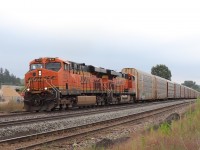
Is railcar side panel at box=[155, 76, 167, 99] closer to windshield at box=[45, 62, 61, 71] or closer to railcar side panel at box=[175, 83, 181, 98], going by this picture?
railcar side panel at box=[175, 83, 181, 98]

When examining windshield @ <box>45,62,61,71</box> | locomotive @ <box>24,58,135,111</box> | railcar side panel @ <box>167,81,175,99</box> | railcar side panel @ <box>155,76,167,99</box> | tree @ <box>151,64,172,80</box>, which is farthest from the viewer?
tree @ <box>151,64,172,80</box>

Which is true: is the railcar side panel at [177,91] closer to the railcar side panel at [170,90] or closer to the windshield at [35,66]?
the railcar side panel at [170,90]

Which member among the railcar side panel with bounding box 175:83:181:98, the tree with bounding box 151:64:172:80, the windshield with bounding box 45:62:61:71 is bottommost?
the railcar side panel with bounding box 175:83:181:98

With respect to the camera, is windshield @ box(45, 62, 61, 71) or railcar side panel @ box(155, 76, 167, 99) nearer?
windshield @ box(45, 62, 61, 71)

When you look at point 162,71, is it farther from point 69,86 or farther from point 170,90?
point 69,86

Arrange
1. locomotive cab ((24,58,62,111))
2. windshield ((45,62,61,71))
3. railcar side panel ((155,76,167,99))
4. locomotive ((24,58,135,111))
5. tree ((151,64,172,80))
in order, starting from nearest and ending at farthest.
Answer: locomotive cab ((24,58,62,111)) < locomotive ((24,58,135,111)) < windshield ((45,62,61,71)) < railcar side panel ((155,76,167,99)) < tree ((151,64,172,80))

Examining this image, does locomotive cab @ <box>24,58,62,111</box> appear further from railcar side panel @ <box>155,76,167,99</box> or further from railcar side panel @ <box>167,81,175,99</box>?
railcar side panel @ <box>167,81,175,99</box>

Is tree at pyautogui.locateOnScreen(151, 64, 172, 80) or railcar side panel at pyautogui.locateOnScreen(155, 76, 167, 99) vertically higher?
tree at pyautogui.locateOnScreen(151, 64, 172, 80)

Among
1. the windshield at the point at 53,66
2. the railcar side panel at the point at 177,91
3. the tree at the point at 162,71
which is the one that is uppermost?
the tree at the point at 162,71

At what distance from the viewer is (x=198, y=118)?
31.9ft

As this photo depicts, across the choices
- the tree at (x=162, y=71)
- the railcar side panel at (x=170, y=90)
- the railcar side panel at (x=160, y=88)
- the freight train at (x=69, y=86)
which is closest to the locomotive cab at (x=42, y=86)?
the freight train at (x=69, y=86)

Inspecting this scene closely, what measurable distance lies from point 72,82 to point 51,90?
244 centimetres

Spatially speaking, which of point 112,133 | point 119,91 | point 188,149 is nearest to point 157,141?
point 188,149

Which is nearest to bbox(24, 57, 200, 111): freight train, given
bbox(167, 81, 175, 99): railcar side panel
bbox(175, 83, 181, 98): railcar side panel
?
bbox(167, 81, 175, 99): railcar side panel
